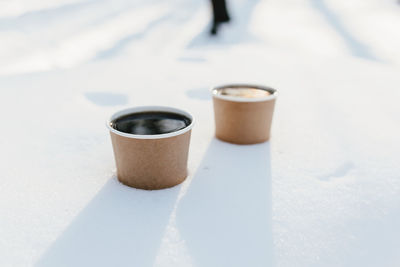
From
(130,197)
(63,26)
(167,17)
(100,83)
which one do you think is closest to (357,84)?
(100,83)

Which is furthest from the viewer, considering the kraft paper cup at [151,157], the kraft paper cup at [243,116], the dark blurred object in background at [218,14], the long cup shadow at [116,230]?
the dark blurred object in background at [218,14]

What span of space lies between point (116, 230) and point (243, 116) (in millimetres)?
811

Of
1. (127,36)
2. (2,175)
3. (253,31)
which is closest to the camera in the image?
(2,175)

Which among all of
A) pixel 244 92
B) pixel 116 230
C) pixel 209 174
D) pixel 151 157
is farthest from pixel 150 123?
pixel 244 92

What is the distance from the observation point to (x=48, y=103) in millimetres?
2379

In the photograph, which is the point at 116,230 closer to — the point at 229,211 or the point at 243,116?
the point at 229,211

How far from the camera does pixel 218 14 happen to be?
6355 mm

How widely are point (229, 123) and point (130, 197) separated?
0.65m

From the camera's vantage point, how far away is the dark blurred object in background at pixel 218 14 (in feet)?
20.4

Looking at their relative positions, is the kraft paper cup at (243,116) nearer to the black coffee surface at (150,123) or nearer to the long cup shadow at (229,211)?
the long cup shadow at (229,211)

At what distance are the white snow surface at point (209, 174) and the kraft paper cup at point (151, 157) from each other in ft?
0.15

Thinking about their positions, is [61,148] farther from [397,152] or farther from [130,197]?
[397,152]

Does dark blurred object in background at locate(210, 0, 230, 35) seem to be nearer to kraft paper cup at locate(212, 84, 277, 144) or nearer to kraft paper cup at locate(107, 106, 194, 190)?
kraft paper cup at locate(212, 84, 277, 144)

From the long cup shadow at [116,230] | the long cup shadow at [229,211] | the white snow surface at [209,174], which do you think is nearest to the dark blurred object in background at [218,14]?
the white snow surface at [209,174]
